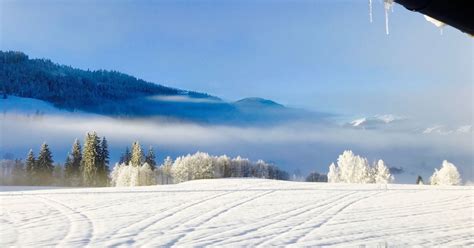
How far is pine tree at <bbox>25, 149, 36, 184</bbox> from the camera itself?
161 ft

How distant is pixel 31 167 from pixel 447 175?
155 ft

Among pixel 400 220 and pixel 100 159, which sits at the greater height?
pixel 100 159

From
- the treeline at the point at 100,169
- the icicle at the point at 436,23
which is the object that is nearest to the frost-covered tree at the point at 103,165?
the treeline at the point at 100,169

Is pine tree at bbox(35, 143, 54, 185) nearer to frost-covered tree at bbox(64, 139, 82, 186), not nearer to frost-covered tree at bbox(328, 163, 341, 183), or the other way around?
frost-covered tree at bbox(64, 139, 82, 186)

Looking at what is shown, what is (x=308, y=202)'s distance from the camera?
16.2 metres

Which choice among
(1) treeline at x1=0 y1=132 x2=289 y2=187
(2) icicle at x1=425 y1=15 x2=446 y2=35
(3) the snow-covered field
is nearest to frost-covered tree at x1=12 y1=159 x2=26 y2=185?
(1) treeline at x1=0 y1=132 x2=289 y2=187

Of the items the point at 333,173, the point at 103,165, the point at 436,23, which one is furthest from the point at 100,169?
the point at 436,23

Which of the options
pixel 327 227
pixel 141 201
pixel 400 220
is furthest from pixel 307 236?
pixel 141 201

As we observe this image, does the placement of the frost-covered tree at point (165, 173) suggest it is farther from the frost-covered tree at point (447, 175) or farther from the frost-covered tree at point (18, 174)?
the frost-covered tree at point (447, 175)

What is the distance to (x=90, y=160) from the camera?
5047cm

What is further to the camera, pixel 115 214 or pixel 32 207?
pixel 32 207

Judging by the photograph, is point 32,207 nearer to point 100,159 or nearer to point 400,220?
point 400,220

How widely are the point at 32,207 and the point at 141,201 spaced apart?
3767mm

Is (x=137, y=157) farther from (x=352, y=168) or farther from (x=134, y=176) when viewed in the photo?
(x=352, y=168)
